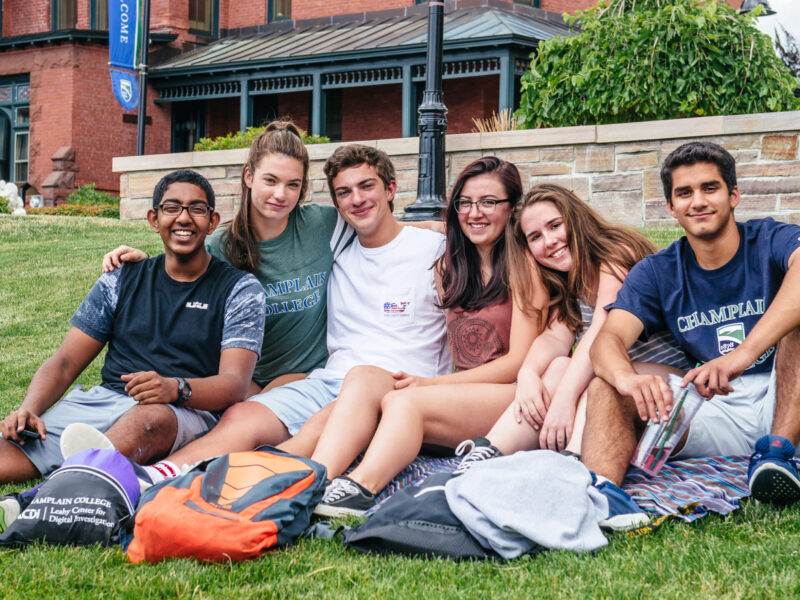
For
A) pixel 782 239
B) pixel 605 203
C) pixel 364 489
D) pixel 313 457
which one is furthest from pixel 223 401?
pixel 605 203

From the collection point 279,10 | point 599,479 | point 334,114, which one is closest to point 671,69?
point 599,479

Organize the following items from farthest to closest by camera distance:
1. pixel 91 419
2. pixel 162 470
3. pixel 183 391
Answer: pixel 91 419 → pixel 183 391 → pixel 162 470

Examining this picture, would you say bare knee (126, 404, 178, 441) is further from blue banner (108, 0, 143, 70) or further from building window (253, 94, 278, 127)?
building window (253, 94, 278, 127)

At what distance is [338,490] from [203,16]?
2205cm

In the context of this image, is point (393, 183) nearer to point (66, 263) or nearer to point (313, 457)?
point (313, 457)

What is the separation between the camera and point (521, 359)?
423 cm

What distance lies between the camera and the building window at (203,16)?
23.3 metres

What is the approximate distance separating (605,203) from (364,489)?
7465 millimetres

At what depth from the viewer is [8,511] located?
11.0 ft

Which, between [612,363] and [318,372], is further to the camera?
[318,372]

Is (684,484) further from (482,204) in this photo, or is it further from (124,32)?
(124,32)

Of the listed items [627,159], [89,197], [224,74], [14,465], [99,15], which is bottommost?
[14,465]

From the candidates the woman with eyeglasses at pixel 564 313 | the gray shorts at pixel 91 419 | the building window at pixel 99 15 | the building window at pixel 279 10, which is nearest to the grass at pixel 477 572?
the woman with eyeglasses at pixel 564 313

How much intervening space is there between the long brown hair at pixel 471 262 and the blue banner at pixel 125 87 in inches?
674
